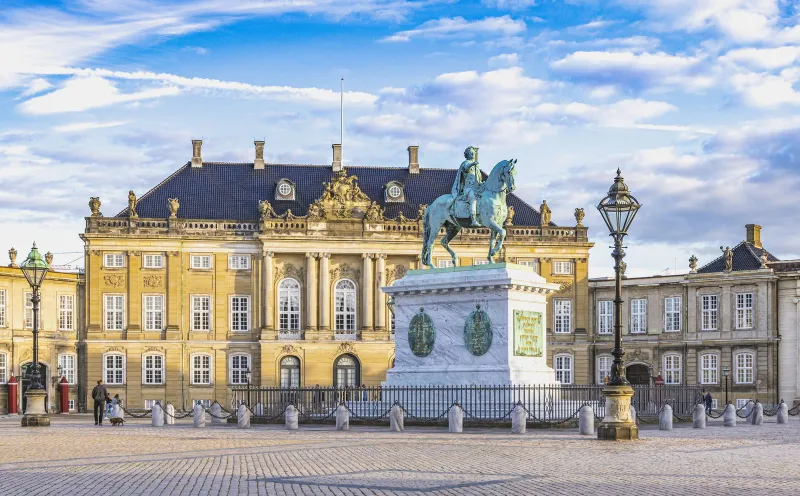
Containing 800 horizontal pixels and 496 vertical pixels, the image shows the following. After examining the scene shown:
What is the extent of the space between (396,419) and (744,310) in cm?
4087

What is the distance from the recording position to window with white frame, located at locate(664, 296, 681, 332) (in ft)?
237

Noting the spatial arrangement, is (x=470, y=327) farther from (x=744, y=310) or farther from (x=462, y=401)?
(x=744, y=310)

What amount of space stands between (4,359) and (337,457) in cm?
4643

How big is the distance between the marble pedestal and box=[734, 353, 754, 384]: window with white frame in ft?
122

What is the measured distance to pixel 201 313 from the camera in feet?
230

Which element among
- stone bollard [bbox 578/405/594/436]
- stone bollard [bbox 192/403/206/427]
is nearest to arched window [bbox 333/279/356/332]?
stone bollard [bbox 192/403/206/427]

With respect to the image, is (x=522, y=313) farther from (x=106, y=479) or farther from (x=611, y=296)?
(x=611, y=296)

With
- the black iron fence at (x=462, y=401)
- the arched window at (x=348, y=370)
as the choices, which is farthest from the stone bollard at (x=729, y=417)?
the arched window at (x=348, y=370)

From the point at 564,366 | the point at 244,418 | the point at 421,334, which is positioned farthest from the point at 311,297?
the point at 421,334

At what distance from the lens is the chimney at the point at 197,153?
74.4 metres

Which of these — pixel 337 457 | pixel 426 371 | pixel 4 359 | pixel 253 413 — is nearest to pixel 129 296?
pixel 4 359

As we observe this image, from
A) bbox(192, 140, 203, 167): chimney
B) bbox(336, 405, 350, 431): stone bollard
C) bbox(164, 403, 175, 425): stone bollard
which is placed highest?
bbox(192, 140, 203, 167): chimney

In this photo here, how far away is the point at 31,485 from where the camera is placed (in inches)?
715

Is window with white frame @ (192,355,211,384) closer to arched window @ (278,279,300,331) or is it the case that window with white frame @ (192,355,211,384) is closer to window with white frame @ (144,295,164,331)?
window with white frame @ (144,295,164,331)
